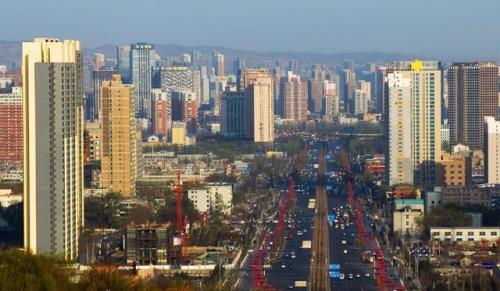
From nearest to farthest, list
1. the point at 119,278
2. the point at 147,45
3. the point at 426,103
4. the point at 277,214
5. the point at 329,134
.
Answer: the point at 119,278 < the point at 277,214 < the point at 426,103 < the point at 329,134 < the point at 147,45

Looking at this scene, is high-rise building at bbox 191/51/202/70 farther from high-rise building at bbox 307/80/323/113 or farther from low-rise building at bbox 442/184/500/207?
low-rise building at bbox 442/184/500/207

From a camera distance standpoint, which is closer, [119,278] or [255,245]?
[119,278]

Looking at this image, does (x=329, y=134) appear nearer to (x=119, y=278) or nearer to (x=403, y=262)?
(x=403, y=262)

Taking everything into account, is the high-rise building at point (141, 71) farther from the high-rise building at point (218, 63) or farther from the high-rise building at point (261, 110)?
the high-rise building at point (218, 63)

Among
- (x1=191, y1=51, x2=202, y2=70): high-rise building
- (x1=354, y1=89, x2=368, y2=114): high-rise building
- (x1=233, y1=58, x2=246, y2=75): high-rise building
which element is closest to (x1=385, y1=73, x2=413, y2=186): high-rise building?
(x1=354, y1=89, x2=368, y2=114): high-rise building

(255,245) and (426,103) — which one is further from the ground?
(426,103)

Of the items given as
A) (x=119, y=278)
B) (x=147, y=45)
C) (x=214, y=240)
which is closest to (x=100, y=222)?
(x=214, y=240)

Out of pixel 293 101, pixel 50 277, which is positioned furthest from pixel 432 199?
pixel 293 101

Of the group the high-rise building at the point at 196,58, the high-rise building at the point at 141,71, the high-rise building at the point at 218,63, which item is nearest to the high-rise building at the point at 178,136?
the high-rise building at the point at 141,71
